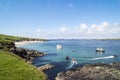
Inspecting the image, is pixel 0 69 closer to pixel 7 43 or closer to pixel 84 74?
pixel 84 74

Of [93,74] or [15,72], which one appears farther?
[93,74]

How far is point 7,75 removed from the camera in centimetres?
4328

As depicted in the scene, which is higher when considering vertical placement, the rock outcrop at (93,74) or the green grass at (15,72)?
the green grass at (15,72)

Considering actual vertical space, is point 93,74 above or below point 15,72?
below

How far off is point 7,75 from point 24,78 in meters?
4.06

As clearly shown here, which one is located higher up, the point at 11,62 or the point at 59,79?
the point at 11,62

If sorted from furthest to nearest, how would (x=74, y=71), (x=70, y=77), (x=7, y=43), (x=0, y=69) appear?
1. (x=7, y=43)
2. (x=74, y=71)
3. (x=70, y=77)
4. (x=0, y=69)

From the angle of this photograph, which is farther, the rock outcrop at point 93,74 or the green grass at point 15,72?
the rock outcrop at point 93,74

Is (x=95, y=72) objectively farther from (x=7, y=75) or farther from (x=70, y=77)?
(x=7, y=75)

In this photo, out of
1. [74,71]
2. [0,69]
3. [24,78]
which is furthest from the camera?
[74,71]

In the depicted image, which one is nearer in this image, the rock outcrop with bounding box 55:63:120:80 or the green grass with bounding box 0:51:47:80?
the green grass with bounding box 0:51:47:80

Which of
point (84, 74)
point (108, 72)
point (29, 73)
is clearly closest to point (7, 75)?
point (29, 73)

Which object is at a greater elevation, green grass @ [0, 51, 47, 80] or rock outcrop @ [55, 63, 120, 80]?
green grass @ [0, 51, 47, 80]

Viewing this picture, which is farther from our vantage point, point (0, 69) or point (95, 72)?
point (95, 72)
